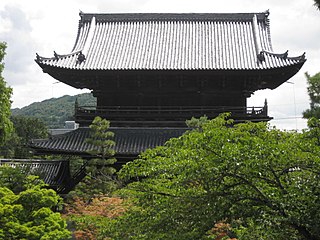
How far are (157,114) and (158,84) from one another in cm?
125

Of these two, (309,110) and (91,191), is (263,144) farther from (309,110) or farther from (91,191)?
(91,191)

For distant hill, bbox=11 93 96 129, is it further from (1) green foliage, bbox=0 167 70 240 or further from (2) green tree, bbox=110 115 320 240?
(2) green tree, bbox=110 115 320 240

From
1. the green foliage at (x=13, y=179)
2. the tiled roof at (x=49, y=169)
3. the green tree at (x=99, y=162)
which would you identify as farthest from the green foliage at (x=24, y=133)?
the green foliage at (x=13, y=179)

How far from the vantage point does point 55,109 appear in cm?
9150

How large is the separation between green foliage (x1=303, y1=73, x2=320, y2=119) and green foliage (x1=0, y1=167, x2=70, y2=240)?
22.0 ft

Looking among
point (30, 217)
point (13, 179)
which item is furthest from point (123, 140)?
point (30, 217)

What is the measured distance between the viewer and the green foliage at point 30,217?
9922 mm

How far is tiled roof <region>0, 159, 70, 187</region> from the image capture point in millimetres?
16344

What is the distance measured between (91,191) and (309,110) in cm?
916

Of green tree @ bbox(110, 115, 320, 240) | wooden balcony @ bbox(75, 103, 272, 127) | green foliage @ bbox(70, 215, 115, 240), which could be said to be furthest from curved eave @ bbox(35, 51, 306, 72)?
green tree @ bbox(110, 115, 320, 240)

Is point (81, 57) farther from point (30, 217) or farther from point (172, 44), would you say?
point (30, 217)

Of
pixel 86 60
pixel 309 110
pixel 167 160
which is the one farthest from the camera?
pixel 86 60

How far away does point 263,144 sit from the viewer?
529cm

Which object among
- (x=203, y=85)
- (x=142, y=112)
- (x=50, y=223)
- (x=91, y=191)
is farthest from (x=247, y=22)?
(x=50, y=223)
